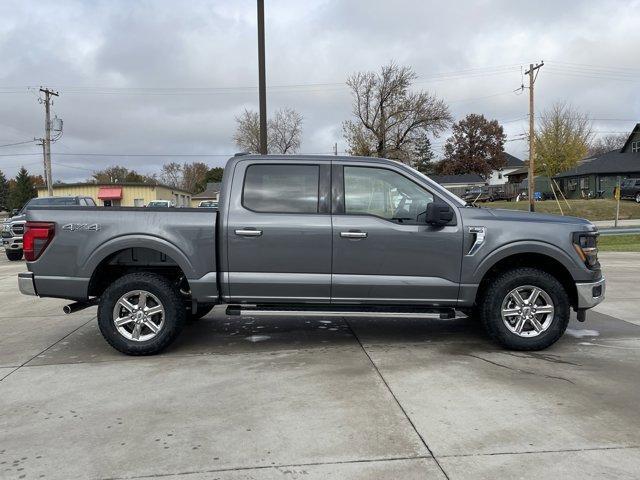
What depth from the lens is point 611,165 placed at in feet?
164

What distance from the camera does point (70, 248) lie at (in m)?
5.25

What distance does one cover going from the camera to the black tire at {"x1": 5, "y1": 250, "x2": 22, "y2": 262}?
18281mm

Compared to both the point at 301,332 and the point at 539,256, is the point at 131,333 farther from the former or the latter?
the point at 539,256

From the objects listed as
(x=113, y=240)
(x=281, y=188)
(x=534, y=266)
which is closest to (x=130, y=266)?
(x=113, y=240)

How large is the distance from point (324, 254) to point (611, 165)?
53430 mm

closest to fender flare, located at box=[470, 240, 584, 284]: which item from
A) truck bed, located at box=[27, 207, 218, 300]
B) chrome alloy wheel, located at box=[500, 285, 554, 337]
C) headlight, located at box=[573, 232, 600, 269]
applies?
headlight, located at box=[573, 232, 600, 269]

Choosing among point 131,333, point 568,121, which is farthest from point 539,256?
point 568,121

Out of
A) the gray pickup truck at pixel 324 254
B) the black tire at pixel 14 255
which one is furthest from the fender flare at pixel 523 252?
the black tire at pixel 14 255

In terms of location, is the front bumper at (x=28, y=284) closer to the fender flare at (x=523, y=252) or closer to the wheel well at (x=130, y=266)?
the wheel well at (x=130, y=266)

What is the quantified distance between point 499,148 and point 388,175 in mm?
95578

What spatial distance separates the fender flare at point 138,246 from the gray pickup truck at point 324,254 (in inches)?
0.4

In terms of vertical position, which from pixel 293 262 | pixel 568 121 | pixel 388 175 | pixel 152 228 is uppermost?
pixel 568 121

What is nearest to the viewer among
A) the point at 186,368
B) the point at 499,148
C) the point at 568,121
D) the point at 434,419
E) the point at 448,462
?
the point at 448,462

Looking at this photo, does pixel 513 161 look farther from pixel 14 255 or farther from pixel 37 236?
pixel 37 236
